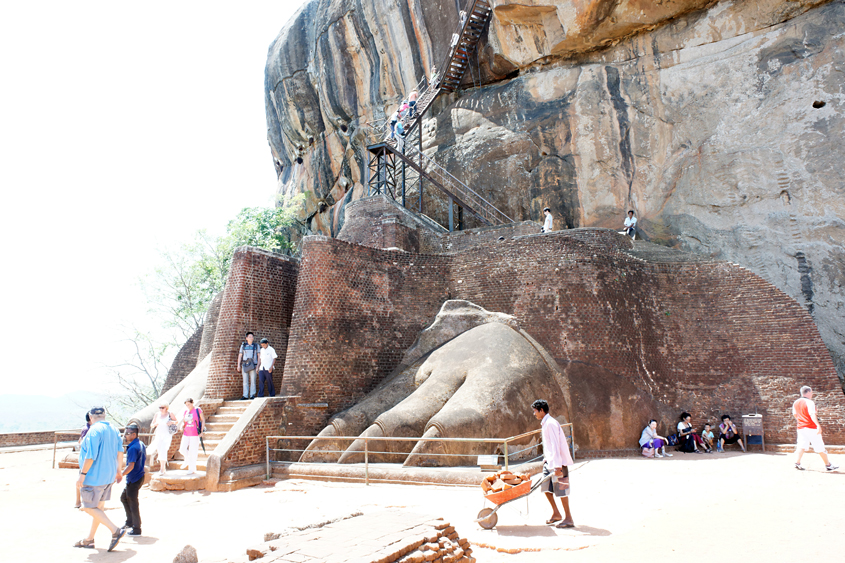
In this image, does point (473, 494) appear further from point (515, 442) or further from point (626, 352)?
point (626, 352)

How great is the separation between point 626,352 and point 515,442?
4.15 meters

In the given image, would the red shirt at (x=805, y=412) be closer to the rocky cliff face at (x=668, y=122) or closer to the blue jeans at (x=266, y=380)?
the rocky cliff face at (x=668, y=122)

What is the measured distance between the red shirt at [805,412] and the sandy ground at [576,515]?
80cm

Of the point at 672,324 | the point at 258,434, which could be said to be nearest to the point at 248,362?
the point at 258,434

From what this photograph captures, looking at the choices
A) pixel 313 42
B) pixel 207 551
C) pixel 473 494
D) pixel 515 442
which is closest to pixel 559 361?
pixel 515 442

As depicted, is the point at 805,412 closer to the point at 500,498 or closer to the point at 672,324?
the point at 672,324

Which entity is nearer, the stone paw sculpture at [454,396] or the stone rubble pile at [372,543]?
the stone rubble pile at [372,543]

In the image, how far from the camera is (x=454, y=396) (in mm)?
11500

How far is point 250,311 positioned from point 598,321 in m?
8.49

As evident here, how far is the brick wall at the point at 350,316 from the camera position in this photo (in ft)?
42.5

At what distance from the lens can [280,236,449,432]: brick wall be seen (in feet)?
42.5

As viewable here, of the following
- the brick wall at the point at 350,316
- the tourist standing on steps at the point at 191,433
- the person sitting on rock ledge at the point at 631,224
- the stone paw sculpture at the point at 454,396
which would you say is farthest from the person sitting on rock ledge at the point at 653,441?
the tourist standing on steps at the point at 191,433

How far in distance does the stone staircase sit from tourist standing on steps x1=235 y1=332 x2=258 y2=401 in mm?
360

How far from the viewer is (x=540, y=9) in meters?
21.2
